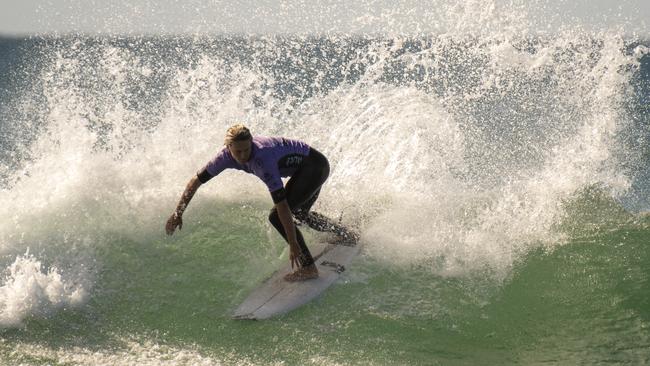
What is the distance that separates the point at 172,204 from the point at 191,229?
666 millimetres

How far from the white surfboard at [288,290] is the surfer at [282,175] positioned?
0.13 metres

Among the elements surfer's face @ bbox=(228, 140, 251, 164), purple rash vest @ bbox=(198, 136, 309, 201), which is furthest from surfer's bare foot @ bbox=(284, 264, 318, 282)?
surfer's face @ bbox=(228, 140, 251, 164)

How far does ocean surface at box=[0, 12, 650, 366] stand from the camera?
19.4 feet

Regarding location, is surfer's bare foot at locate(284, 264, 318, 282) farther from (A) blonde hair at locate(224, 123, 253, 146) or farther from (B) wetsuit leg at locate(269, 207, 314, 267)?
(A) blonde hair at locate(224, 123, 253, 146)

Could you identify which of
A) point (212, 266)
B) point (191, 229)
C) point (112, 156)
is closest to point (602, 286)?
point (212, 266)

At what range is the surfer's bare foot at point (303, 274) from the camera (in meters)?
6.85

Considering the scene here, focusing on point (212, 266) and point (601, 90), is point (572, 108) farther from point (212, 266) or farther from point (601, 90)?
point (212, 266)

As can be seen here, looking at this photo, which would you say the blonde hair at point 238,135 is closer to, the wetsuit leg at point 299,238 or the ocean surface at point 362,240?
the wetsuit leg at point 299,238

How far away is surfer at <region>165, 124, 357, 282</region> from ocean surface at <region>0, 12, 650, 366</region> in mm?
605

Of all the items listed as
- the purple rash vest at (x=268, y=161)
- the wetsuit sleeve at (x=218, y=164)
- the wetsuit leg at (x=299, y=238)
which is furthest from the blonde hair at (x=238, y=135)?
the wetsuit leg at (x=299, y=238)

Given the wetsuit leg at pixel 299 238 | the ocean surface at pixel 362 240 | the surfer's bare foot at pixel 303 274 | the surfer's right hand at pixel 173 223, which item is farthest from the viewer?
the surfer's bare foot at pixel 303 274

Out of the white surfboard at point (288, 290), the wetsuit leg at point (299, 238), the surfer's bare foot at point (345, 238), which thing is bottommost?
the white surfboard at point (288, 290)

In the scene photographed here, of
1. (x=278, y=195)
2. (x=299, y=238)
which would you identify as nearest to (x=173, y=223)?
(x=278, y=195)

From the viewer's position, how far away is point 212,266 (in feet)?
23.9
